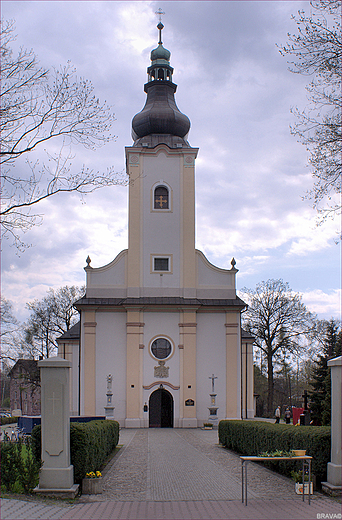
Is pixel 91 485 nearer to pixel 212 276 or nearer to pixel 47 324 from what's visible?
pixel 212 276

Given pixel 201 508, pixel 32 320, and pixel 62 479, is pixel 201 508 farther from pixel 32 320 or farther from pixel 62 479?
pixel 32 320

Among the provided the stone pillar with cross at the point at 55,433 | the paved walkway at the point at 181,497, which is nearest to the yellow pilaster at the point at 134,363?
the paved walkway at the point at 181,497

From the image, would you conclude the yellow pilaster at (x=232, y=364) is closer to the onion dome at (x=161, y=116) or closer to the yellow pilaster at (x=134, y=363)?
the yellow pilaster at (x=134, y=363)

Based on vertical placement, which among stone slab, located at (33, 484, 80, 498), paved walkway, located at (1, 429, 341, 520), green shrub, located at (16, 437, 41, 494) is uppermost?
green shrub, located at (16, 437, 41, 494)

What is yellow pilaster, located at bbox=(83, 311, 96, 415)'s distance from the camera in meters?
25.9

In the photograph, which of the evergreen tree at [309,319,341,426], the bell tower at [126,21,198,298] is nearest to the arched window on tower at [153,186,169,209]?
the bell tower at [126,21,198,298]

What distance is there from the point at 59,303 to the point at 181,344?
813 inches

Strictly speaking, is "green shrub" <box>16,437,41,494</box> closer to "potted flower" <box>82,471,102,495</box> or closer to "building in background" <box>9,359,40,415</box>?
"potted flower" <box>82,471,102,495</box>

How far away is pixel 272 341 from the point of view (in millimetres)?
39688

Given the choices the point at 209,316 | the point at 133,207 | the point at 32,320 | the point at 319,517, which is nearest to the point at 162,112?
the point at 133,207

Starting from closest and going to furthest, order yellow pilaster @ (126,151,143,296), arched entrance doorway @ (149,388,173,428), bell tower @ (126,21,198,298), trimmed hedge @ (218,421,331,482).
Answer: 1. trimmed hedge @ (218,421,331,482)
2. arched entrance doorway @ (149,388,173,428)
3. yellow pilaster @ (126,151,143,296)
4. bell tower @ (126,21,198,298)

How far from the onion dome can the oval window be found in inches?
435

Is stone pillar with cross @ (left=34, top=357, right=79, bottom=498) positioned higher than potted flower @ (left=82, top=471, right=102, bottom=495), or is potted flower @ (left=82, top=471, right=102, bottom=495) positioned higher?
stone pillar with cross @ (left=34, top=357, right=79, bottom=498)

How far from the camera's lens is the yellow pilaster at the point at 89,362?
2586 centimetres
